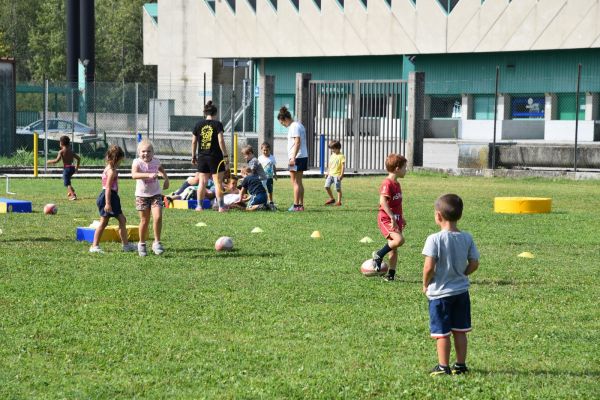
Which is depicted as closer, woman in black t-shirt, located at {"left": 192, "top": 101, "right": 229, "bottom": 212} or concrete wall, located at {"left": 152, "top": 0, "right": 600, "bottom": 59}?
woman in black t-shirt, located at {"left": 192, "top": 101, "right": 229, "bottom": 212}

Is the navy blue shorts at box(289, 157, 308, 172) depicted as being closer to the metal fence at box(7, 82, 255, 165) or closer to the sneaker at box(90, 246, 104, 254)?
the sneaker at box(90, 246, 104, 254)

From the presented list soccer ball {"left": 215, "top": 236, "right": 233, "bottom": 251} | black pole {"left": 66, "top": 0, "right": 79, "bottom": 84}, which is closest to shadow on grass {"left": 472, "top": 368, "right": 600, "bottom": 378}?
soccer ball {"left": 215, "top": 236, "right": 233, "bottom": 251}

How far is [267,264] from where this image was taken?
12.7 m

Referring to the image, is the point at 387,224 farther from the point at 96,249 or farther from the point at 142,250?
the point at 96,249

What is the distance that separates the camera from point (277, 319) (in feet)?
30.4

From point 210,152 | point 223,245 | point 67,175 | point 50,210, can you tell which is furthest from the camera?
point 67,175

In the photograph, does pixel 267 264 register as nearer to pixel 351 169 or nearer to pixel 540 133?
pixel 351 169

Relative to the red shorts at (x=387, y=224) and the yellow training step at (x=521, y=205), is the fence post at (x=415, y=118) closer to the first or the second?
the yellow training step at (x=521, y=205)

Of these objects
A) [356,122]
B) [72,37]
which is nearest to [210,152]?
[356,122]

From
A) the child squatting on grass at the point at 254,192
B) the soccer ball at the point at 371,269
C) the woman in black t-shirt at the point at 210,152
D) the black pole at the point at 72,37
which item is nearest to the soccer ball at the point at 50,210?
the woman in black t-shirt at the point at 210,152

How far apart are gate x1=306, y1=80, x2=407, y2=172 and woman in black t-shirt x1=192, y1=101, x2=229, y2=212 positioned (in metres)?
15.9

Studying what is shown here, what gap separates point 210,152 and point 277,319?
10.5 m

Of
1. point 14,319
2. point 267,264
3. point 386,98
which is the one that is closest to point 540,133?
point 386,98

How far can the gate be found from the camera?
35.6m
